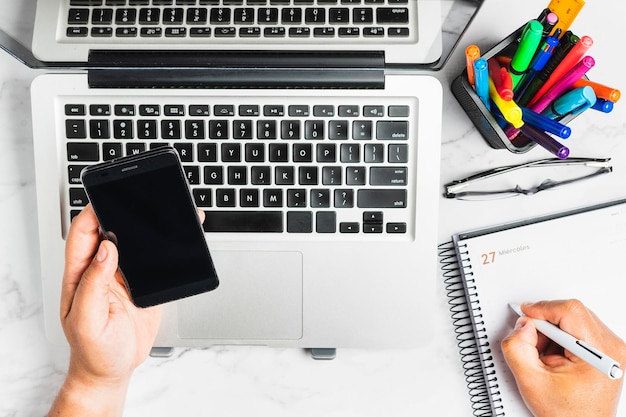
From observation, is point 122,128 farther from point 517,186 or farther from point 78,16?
point 517,186

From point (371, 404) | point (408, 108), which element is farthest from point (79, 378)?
point (408, 108)

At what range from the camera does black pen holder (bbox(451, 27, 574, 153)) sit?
0.75 m

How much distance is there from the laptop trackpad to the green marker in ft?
1.19

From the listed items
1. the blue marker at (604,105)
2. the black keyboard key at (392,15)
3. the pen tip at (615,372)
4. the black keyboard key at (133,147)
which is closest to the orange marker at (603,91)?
the blue marker at (604,105)

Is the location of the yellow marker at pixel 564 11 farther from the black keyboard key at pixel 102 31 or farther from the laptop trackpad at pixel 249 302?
the black keyboard key at pixel 102 31

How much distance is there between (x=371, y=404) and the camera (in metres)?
0.89

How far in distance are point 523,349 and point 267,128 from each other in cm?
47

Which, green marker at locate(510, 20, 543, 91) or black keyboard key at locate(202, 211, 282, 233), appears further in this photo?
black keyboard key at locate(202, 211, 282, 233)

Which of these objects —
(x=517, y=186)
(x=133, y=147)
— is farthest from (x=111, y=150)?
(x=517, y=186)

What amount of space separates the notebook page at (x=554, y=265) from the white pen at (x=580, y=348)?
35mm

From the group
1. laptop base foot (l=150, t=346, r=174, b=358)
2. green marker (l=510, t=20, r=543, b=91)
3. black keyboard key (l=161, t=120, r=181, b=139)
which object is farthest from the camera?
laptop base foot (l=150, t=346, r=174, b=358)

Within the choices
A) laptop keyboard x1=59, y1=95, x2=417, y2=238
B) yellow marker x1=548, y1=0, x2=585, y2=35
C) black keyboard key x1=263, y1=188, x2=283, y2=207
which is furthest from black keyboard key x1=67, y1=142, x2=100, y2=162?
yellow marker x1=548, y1=0, x2=585, y2=35

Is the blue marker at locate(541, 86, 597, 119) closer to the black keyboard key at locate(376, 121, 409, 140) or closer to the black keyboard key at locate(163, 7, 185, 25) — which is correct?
the black keyboard key at locate(376, 121, 409, 140)

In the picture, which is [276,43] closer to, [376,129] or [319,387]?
[376,129]
